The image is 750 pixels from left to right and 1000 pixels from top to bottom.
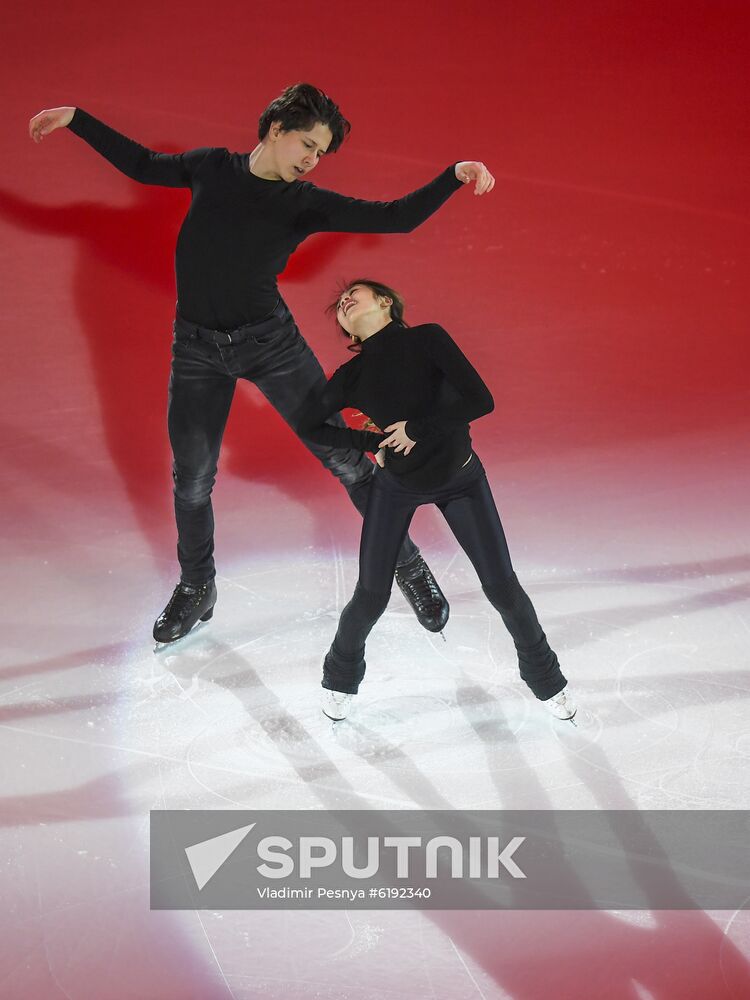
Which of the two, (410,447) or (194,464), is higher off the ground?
Result: (410,447)

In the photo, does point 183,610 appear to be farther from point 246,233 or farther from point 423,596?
point 246,233

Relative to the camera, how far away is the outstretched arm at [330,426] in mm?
2848

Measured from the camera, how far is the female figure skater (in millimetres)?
2711

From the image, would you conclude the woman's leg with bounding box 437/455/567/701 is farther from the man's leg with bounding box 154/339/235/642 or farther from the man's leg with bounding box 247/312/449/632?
the man's leg with bounding box 154/339/235/642

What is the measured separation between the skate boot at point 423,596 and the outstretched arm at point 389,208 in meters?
1.13

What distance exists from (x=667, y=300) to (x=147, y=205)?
→ 272 centimetres

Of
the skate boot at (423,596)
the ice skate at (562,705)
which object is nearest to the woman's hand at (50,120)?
the skate boot at (423,596)

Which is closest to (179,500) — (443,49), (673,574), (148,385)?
(148,385)

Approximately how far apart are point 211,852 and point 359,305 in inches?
60.5

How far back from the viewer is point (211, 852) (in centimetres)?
263

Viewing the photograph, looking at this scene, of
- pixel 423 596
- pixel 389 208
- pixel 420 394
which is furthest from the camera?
pixel 423 596

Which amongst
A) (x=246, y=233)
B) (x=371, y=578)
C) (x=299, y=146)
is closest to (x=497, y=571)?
(x=371, y=578)

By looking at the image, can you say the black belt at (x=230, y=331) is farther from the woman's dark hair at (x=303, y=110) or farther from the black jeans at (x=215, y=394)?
the woman's dark hair at (x=303, y=110)

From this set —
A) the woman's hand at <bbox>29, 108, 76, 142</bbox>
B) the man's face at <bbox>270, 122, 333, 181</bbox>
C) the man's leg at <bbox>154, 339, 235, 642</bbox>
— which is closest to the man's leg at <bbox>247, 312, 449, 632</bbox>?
the man's leg at <bbox>154, 339, 235, 642</bbox>
